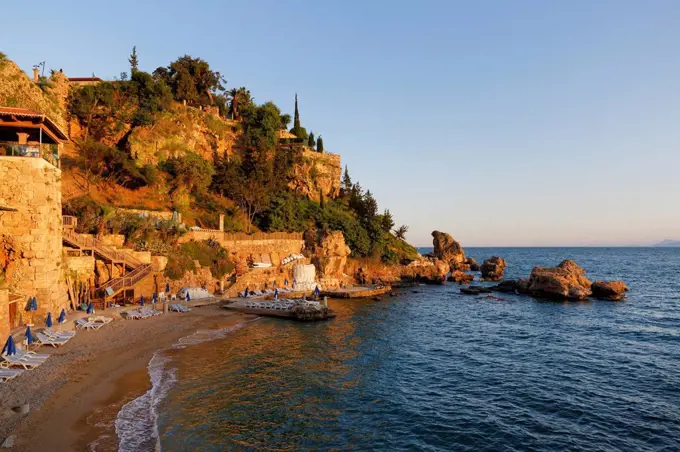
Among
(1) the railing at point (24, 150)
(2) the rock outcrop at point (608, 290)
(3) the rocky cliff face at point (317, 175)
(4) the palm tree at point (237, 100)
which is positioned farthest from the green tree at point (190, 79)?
(2) the rock outcrop at point (608, 290)

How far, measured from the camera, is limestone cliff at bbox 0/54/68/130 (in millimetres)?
41859

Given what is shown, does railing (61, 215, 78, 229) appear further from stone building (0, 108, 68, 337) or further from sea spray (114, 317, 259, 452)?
sea spray (114, 317, 259, 452)

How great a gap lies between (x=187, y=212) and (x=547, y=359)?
4854 centimetres

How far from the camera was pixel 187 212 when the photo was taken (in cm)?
5706

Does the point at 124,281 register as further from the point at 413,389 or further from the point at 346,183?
the point at 346,183

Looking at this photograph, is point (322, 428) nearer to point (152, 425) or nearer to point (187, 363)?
point (152, 425)

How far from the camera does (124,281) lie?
35.8 m

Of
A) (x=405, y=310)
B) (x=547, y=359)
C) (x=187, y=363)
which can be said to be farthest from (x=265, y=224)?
(x=547, y=359)

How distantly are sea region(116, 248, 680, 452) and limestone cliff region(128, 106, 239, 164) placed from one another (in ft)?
121

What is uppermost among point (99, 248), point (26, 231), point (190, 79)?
point (190, 79)

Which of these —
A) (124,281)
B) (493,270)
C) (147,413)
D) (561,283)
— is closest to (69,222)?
(124,281)

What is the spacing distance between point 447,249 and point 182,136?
61.1 m

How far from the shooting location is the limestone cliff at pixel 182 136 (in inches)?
2307

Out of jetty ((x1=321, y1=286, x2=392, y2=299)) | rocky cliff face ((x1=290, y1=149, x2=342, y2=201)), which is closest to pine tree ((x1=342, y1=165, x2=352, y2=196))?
rocky cliff face ((x1=290, y1=149, x2=342, y2=201))
